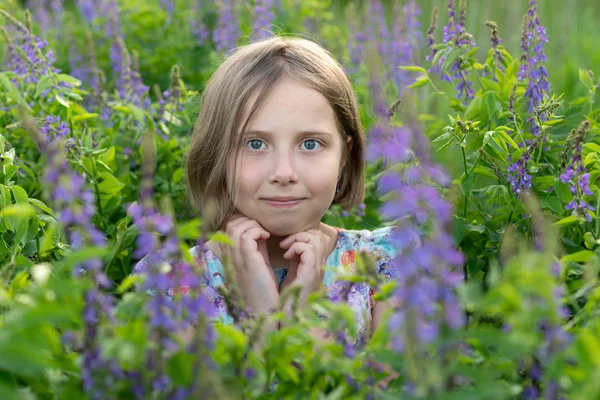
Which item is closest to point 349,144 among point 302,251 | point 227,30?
point 302,251

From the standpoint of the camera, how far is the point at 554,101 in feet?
8.11

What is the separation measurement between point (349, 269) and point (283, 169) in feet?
1.40

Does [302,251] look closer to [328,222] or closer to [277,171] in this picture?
[277,171]

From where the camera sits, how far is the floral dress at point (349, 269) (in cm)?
238

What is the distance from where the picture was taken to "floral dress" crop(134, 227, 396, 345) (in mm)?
2381

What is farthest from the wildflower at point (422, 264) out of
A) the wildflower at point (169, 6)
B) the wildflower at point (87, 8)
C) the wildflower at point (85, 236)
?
the wildflower at point (87, 8)

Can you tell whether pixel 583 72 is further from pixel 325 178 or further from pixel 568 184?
pixel 325 178

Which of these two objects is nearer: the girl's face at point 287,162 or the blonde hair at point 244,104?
the girl's face at point 287,162

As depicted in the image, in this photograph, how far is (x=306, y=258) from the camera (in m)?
2.33

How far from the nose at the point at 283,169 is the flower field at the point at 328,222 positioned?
301 mm

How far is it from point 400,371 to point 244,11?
4.02 m

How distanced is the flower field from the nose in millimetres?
301

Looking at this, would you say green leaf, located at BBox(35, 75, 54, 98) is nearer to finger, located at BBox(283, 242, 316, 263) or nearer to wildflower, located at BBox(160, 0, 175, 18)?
finger, located at BBox(283, 242, 316, 263)

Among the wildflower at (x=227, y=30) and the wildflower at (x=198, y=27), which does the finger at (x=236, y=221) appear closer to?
the wildflower at (x=227, y=30)
